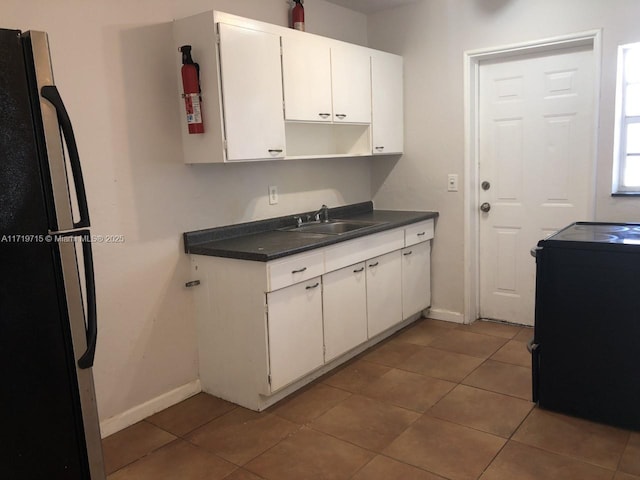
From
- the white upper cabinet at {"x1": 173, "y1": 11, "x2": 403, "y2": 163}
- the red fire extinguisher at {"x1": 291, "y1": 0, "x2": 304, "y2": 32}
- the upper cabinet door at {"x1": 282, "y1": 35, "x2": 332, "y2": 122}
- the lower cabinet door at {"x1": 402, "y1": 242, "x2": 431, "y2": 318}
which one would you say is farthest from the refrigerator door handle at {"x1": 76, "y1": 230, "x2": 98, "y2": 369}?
the lower cabinet door at {"x1": 402, "y1": 242, "x2": 431, "y2": 318}

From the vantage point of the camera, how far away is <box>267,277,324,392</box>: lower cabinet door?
110 inches

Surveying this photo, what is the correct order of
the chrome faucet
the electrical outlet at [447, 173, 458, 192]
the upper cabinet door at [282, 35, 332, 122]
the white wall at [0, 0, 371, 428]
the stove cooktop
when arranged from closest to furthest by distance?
1. the white wall at [0, 0, 371, 428]
2. the stove cooktop
3. the upper cabinet door at [282, 35, 332, 122]
4. the chrome faucet
5. the electrical outlet at [447, 173, 458, 192]

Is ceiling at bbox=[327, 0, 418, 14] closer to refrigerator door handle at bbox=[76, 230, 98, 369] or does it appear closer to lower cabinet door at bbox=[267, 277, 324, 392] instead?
lower cabinet door at bbox=[267, 277, 324, 392]

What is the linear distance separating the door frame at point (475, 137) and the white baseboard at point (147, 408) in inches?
87.4

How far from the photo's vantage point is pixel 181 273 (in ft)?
9.76

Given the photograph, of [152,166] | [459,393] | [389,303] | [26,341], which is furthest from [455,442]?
[152,166]

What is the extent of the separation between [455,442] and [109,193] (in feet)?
6.79

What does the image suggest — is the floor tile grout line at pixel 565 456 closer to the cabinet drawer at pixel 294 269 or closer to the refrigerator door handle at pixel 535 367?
the refrigerator door handle at pixel 535 367

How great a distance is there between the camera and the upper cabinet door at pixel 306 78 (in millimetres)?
3092

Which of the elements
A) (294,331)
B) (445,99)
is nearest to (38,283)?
(294,331)

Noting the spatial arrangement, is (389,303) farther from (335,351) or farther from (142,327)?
(142,327)

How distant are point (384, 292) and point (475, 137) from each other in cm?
140

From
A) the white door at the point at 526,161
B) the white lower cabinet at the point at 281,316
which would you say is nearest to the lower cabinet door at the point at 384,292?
the white lower cabinet at the point at 281,316

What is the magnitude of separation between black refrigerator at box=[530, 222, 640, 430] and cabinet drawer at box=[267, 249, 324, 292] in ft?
3.87
